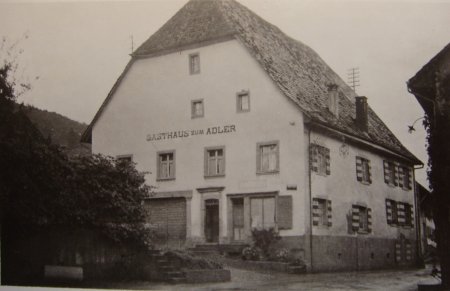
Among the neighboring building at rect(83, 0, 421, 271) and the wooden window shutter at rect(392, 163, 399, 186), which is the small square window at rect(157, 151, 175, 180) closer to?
the neighboring building at rect(83, 0, 421, 271)

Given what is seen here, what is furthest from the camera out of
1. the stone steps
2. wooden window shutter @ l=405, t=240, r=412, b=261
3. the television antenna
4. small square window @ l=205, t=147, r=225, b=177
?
small square window @ l=205, t=147, r=225, b=177

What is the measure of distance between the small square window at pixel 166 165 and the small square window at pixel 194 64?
2.96 ft

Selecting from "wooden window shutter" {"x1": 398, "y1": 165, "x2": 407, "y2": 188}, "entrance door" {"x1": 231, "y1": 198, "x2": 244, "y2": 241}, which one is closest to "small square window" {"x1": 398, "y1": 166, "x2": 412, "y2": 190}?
"wooden window shutter" {"x1": 398, "y1": 165, "x2": 407, "y2": 188}

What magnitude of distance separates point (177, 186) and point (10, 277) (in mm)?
2011

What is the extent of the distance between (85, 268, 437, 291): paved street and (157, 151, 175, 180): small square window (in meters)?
1.21

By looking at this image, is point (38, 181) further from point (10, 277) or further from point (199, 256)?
point (199, 256)

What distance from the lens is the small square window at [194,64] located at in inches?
284

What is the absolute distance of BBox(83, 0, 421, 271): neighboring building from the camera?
6855 millimetres

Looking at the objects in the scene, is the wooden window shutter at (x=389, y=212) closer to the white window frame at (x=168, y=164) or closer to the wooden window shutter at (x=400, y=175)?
the wooden window shutter at (x=400, y=175)

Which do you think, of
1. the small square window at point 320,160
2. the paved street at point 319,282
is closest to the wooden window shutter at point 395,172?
the small square window at point 320,160

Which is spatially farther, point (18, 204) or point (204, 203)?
point (204, 203)

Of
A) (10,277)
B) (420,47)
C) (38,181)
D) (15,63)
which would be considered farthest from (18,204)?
(420,47)

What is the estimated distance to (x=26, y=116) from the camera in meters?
7.20

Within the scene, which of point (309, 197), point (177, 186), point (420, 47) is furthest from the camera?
point (177, 186)
